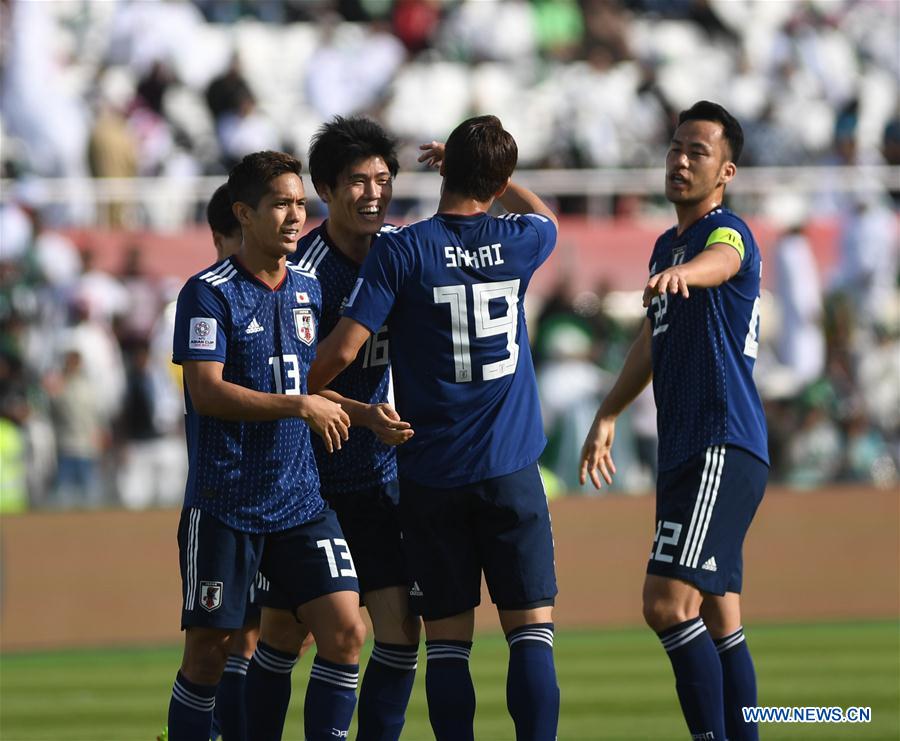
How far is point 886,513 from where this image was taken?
578 inches

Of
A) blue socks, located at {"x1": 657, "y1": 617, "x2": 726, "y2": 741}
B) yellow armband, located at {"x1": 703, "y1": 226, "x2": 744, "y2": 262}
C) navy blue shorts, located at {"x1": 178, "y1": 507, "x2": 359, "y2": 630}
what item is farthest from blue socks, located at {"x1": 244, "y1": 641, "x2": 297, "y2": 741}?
yellow armband, located at {"x1": 703, "y1": 226, "x2": 744, "y2": 262}

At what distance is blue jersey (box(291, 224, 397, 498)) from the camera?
22.5ft

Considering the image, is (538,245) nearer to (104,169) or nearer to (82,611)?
(82,611)

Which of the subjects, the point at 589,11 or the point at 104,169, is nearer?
the point at 104,169

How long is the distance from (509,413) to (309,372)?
812 millimetres

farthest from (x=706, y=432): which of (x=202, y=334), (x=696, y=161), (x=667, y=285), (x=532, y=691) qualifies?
(x=202, y=334)

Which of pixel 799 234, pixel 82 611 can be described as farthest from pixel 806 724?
pixel 799 234

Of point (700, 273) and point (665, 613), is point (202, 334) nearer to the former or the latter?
point (700, 273)

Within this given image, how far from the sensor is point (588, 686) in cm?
1097

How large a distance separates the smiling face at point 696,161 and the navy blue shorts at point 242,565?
205 centimetres

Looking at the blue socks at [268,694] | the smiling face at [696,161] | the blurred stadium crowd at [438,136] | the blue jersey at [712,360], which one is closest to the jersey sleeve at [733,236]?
the blue jersey at [712,360]

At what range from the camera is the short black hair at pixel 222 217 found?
7.52 m

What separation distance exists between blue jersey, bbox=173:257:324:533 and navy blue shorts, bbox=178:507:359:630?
6cm

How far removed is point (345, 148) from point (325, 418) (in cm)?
135
